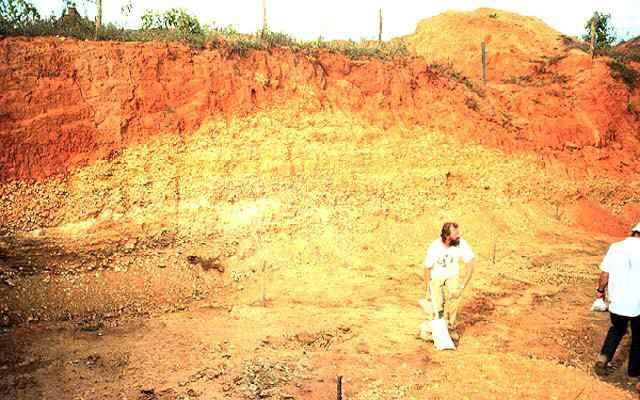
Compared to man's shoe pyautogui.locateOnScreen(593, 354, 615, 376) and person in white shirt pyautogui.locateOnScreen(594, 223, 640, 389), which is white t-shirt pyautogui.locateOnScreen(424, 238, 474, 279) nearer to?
person in white shirt pyautogui.locateOnScreen(594, 223, 640, 389)

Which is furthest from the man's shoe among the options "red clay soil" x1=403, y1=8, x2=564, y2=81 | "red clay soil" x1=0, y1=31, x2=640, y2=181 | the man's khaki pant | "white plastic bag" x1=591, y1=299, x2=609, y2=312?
"red clay soil" x1=403, y1=8, x2=564, y2=81

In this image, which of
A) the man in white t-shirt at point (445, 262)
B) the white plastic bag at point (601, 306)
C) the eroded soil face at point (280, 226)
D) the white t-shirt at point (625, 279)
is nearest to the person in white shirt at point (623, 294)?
the white t-shirt at point (625, 279)

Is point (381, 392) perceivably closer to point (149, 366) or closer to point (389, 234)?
point (149, 366)

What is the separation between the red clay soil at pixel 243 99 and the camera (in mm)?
8492

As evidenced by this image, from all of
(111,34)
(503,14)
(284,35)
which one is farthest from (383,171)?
(503,14)

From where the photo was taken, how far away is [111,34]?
389 inches

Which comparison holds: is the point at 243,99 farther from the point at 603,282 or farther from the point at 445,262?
the point at 603,282

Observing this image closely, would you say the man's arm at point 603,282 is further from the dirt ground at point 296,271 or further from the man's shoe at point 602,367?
the dirt ground at point 296,271

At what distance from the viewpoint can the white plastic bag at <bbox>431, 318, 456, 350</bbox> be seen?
5.48m

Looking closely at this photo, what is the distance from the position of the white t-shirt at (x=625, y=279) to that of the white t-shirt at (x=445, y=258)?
1.40m

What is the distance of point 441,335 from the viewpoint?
5.55 meters

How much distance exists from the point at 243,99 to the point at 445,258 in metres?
Answer: 6.08

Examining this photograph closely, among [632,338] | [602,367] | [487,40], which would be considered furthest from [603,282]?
[487,40]

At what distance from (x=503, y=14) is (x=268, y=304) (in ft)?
74.7
